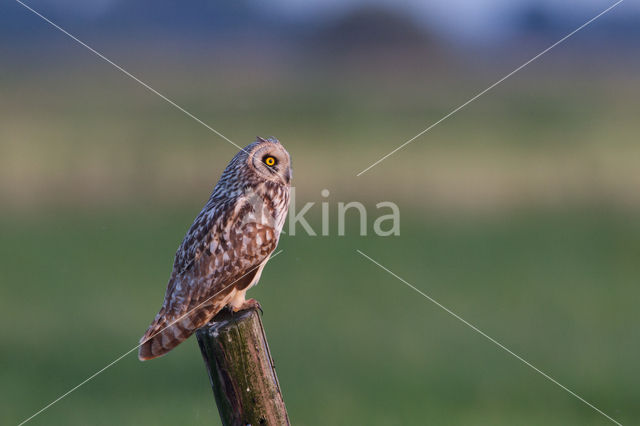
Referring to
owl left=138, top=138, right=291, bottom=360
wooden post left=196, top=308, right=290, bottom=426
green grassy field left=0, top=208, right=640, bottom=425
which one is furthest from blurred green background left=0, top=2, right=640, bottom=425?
wooden post left=196, top=308, right=290, bottom=426

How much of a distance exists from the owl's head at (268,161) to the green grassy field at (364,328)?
298 centimetres

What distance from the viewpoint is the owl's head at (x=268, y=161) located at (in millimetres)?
5027

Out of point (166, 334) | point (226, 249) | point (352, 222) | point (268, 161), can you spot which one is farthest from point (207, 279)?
point (352, 222)

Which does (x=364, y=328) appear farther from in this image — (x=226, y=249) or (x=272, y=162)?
(x=226, y=249)

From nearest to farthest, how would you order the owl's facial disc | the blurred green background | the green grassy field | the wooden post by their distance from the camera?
the wooden post < the owl's facial disc < the green grassy field < the blurred green background

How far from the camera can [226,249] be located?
4.59 meters

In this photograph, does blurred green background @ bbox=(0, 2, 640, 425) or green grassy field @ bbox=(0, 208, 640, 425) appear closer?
green grassy field @ bbox=(0, 208, 640, 425)

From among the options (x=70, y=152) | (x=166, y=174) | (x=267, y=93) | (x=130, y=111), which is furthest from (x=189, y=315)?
(x=267, y=93)

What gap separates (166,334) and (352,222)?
18.0 meters

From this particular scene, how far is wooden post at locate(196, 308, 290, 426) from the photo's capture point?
3486 millimetres

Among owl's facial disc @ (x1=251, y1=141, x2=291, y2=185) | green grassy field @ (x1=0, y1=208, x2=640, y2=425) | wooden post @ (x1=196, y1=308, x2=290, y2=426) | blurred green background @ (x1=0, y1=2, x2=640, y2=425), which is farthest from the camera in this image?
blurred green background @ (x1=0, y1=2, x2=640, y2=425)

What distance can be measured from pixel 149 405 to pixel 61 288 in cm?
726

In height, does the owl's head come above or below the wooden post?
above

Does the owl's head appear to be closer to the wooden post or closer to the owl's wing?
the owl's wing
